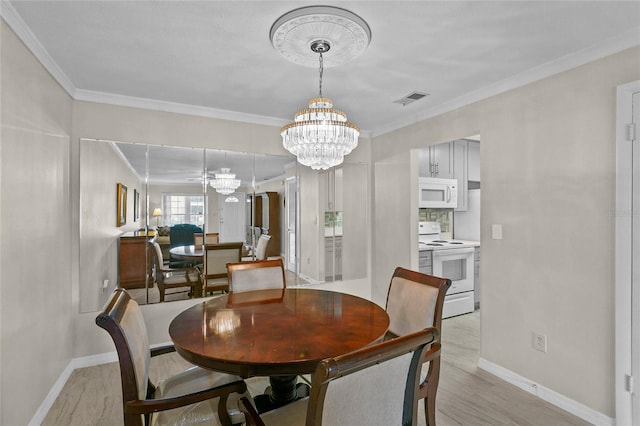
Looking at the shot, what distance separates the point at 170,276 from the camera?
334 centimetres

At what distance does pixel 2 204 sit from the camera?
1713 mm

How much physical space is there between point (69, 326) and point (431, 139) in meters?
3.80

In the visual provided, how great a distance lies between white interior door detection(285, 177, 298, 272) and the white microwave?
1.68 m

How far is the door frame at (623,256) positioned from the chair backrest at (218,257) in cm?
320

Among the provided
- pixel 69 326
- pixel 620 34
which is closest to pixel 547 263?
pixel 620 34

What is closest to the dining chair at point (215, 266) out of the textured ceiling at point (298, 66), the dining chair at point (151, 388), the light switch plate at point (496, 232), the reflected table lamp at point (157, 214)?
the reflected table lamp at point (157, 214)

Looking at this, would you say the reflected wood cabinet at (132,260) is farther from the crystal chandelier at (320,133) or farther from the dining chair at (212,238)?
Result: the crystal chandelier at (320,133)

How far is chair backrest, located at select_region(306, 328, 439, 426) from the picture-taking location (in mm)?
930

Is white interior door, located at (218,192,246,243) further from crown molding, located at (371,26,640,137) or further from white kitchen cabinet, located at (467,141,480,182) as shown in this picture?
white kitchen cabinet, located at (467,141,480,182)

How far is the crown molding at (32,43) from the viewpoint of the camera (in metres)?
1.72

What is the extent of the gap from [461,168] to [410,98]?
6.51 ft

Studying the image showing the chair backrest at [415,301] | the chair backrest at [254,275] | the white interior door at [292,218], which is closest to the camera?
the chair backrest at [415,301]

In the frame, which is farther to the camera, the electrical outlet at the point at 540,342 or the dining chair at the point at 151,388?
the electrical outlet at the point at 540,342

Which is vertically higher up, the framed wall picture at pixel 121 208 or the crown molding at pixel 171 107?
the crown molding at pixel 171 107
